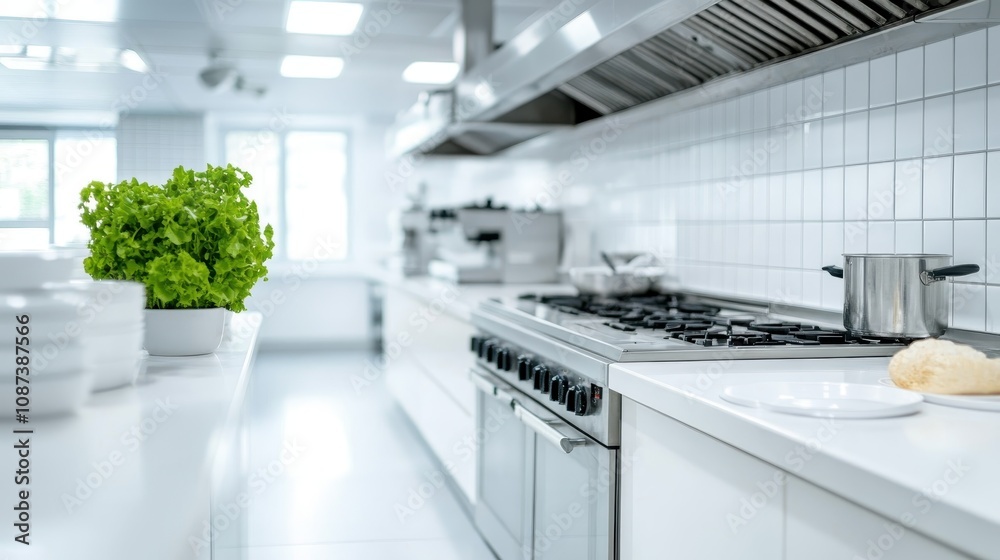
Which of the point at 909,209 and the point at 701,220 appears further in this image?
the point at 701,220

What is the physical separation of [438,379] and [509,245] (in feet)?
2.67

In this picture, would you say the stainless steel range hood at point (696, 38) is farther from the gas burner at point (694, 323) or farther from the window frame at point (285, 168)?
the window frame at point (285, 168)

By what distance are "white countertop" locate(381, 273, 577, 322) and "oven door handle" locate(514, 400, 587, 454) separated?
2.71ft

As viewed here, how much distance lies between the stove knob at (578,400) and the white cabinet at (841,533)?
724 millimetres

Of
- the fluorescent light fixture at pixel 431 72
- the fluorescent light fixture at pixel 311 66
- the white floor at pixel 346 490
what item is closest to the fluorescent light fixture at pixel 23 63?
the white floor at pixel 346 490

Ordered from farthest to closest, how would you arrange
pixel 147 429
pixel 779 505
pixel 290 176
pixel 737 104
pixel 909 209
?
pixel 290 176
pixel 737 104
pixel 909 209
pixel 779 505
pixel 147 429

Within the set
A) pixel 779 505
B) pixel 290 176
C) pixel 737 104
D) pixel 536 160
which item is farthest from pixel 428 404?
pixel 290 176

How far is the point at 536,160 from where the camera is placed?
15.3ft

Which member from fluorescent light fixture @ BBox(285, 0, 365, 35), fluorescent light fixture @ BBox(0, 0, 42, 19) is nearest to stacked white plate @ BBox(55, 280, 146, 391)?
fluorescent light fixture @ BBox(285, 0, 365, 35)

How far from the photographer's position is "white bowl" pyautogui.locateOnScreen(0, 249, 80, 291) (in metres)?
1.08

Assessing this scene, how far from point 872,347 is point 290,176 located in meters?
7.25

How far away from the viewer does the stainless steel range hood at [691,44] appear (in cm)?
173

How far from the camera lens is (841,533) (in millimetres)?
1022

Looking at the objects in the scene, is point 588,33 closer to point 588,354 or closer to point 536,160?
point 588,354
